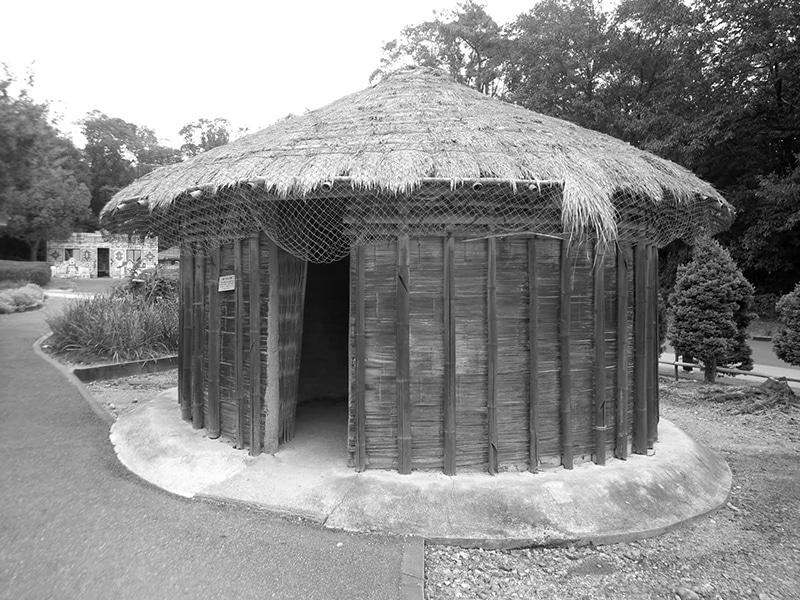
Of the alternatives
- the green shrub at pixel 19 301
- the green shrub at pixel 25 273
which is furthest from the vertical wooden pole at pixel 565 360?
the green shrub at pixel 25 273

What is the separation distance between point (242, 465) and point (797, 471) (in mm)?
5586

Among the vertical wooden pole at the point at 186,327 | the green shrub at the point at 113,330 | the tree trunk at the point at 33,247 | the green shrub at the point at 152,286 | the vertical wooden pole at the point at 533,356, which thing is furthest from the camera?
the tree trunk at the point at 33,247

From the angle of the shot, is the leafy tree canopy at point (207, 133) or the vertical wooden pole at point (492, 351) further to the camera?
the leafy tree canopy at point (207, 133)

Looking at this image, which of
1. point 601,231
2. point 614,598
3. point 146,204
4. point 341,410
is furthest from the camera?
point 341,410

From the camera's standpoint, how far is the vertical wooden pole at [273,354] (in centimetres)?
453

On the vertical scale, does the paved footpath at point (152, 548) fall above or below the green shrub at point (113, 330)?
below

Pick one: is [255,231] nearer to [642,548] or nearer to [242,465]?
[242,465]

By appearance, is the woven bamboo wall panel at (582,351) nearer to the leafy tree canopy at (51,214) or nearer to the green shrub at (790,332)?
the green shrub at (790,332)

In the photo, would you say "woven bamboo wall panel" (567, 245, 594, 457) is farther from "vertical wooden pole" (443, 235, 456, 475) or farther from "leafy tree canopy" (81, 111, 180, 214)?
"leafy tree canopy" (81, 111, 180, 214)

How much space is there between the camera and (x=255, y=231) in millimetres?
4539

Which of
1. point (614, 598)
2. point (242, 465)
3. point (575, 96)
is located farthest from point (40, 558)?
point (575, 96)

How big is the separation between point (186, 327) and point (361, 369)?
271 cm

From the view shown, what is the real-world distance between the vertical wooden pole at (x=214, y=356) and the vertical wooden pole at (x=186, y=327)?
673 millimetres

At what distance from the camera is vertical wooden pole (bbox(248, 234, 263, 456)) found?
4.51 meters
